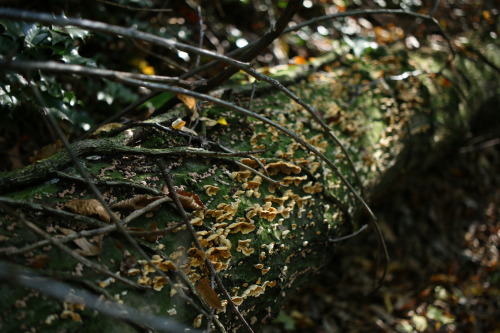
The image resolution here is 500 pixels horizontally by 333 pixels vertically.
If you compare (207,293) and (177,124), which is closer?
(207,293)

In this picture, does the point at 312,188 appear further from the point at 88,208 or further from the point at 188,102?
the point at 88,208

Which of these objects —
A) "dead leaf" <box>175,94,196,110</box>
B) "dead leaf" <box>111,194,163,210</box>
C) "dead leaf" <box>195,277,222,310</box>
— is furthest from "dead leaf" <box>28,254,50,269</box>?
"dead leaf" <box>175,94,196,110</box>

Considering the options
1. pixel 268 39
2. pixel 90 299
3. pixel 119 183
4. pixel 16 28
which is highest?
pixel 16 28

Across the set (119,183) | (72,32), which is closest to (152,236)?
(119,183)

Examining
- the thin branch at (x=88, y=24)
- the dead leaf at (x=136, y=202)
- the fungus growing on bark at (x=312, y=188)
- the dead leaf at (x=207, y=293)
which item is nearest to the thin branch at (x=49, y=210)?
the dead leaf at (x=136, y=202)

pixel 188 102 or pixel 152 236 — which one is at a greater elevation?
pixel 188 102

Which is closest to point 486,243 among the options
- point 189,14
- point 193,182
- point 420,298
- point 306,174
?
point 420,298

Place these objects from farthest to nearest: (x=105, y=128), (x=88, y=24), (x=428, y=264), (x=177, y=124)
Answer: (x=428, y=264)
(x=105, y=128)
(x=177, y=124)
(x=88, y=24)

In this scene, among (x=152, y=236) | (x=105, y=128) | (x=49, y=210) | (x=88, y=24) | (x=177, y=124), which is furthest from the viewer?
(x=105, y=128)
